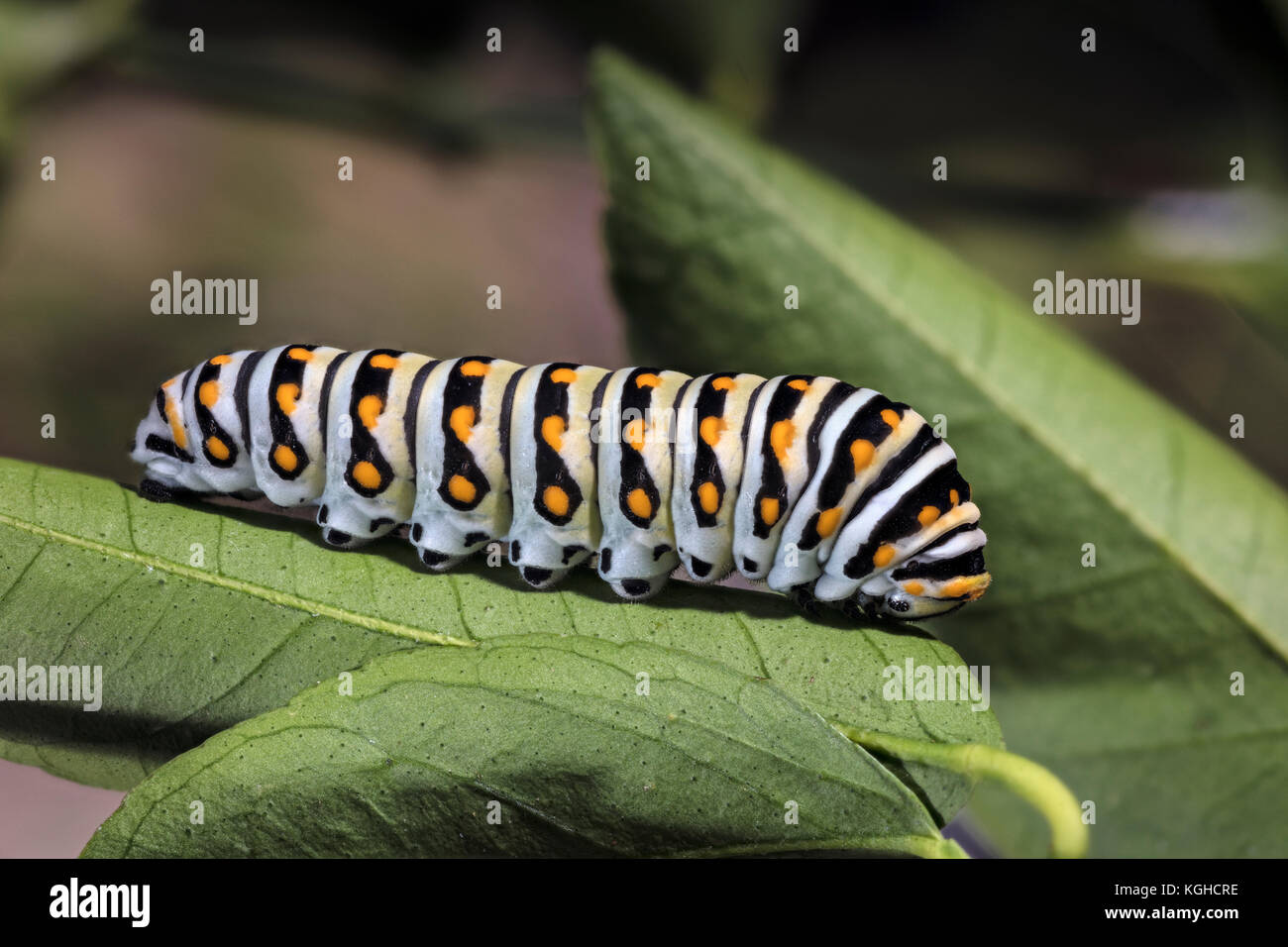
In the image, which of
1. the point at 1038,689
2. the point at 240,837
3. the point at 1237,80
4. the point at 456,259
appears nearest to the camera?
the point at 240,837

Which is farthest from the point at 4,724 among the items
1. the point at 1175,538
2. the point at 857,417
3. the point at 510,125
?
the point at 510,125

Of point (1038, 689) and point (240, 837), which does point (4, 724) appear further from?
point (1038, 689)

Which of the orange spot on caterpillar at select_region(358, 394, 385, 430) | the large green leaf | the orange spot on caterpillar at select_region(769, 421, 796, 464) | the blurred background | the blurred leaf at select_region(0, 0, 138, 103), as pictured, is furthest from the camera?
the blurred background

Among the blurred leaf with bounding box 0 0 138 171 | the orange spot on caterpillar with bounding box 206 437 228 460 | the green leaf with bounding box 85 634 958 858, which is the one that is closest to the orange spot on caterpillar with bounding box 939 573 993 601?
the green leaf with bounding box 85 634 958 858

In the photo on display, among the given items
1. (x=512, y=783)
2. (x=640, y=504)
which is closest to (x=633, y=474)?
(x=640, y=504)

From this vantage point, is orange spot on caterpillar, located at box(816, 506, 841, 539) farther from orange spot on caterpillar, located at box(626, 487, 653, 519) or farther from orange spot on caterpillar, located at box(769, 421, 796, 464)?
orange spot on caterpillar, located at box(626, 487, 653, 519)

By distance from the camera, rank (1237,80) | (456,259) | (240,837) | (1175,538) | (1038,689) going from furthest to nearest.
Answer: (456,259) → (1237,80) → (1038,689) → (1175,538) → (240,837)

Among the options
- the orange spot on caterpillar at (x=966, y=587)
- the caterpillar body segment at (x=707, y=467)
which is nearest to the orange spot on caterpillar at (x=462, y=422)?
the caterpillar body segment at (x=707, y=467)
